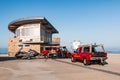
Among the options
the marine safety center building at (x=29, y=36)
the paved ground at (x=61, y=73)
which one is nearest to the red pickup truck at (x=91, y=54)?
the paved ground at (x=61, y=73)

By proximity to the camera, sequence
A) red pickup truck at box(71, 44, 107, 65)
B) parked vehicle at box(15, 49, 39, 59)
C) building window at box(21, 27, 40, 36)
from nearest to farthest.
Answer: red pickup truck at box(71, 44, 107, 65) → parked vehicle at box(15, 49, 39, 59) → building window at box(21, 27, 40, 36)

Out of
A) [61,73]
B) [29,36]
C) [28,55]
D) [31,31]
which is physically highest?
[31,31]

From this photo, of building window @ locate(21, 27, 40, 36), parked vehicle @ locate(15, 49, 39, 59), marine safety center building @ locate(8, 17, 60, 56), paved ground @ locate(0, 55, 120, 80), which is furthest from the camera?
building window @ locate(21, 27, 40, 36)

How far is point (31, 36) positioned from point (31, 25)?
9.04ft

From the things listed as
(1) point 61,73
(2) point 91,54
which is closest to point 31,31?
(2) point 91,54

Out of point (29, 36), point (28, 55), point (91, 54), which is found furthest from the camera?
point (29, 36)

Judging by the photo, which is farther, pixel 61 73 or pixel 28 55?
pixel 28 55

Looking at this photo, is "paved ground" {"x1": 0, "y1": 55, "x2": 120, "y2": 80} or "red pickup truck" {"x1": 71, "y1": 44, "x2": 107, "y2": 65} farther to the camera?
"red pickup truck" {"x1": 71, "y1": 44, "x2": 107, "y2": 65}

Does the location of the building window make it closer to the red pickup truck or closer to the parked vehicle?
the parked vehicle

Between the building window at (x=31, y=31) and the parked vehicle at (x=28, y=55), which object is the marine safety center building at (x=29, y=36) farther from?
the parked vehicle at (x=28, y=55)

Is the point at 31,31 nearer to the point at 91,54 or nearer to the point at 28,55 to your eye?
the point at 28,55

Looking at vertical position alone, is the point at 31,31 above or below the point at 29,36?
above

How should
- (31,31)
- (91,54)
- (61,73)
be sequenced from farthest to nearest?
(31,31)
(91,54)
(61,73)

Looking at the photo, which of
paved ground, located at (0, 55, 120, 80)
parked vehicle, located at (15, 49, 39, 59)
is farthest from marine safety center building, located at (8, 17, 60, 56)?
paved ground, located at (0, 55, 120, 80)
